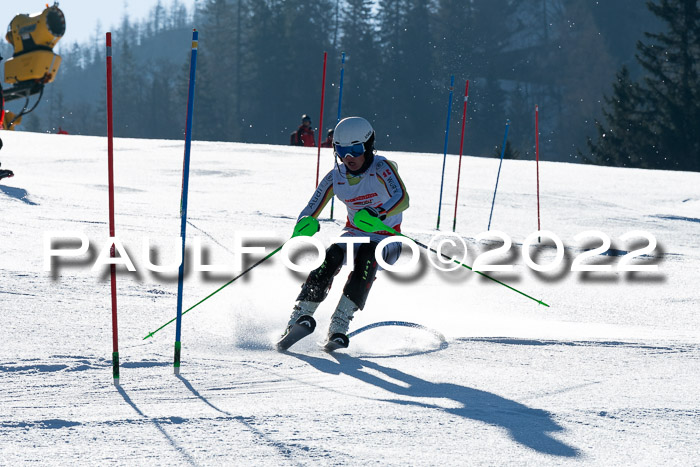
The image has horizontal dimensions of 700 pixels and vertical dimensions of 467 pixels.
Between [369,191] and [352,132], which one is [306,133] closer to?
[369,191]

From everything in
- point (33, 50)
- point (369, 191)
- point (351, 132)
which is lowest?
point (369, 191)

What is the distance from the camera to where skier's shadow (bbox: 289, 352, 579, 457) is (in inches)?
120

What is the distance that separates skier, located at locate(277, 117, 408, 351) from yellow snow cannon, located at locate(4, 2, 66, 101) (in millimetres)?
5890

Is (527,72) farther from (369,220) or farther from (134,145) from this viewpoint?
(369,220)

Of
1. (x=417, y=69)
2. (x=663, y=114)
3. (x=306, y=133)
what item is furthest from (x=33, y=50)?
(x=417, y=69)

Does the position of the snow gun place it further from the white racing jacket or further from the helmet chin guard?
the helmet chin guard

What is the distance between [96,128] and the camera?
3034 inches

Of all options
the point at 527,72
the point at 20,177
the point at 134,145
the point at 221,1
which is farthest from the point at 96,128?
the point at 20,177

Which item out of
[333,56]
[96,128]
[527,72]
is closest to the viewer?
[333,56]

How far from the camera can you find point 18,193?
Answer: 10234 millimetres

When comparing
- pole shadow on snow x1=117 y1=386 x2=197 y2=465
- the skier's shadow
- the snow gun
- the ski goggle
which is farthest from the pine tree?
pole shadow on snow x1=117 y1=386 x2=197 y2=465

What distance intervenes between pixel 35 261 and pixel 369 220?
3157mm

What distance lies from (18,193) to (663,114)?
31.1 meters

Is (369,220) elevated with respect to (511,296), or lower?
elevated
